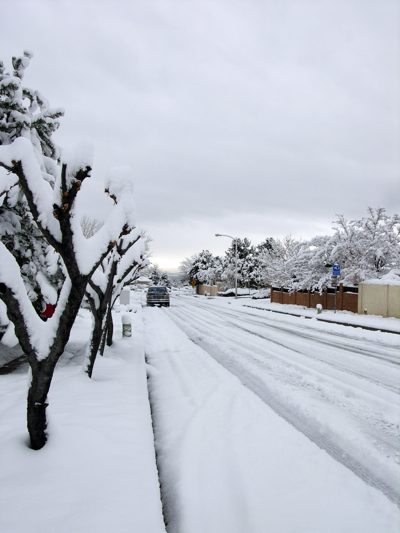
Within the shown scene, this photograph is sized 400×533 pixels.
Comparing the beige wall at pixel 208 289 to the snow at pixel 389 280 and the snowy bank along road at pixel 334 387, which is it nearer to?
the snow at pixel 389 280

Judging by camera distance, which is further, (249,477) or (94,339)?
(94,339)

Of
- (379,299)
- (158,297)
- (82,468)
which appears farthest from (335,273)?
(82,468)

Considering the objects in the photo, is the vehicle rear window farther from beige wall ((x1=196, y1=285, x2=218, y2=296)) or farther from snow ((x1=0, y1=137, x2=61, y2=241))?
snow ((x1=0, y1=137, x2=61, y2=241))

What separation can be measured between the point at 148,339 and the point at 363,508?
35.0 ft

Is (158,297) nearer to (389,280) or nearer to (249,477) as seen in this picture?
(389,280)

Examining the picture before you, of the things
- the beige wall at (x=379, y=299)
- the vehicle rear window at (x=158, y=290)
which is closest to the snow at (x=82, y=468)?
the beige wall at (x=379, y=299)

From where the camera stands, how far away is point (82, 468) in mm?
3359

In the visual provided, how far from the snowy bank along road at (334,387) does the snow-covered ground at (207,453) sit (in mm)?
28

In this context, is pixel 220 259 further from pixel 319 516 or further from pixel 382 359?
pixel 319 516

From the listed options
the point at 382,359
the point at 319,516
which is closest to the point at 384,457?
the point at 319,516

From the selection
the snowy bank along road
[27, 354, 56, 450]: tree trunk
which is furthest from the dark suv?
[27, 354, 56, 450]: tree trunk

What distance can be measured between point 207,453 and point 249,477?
0.68m

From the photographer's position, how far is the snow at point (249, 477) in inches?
126

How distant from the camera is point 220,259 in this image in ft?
274
